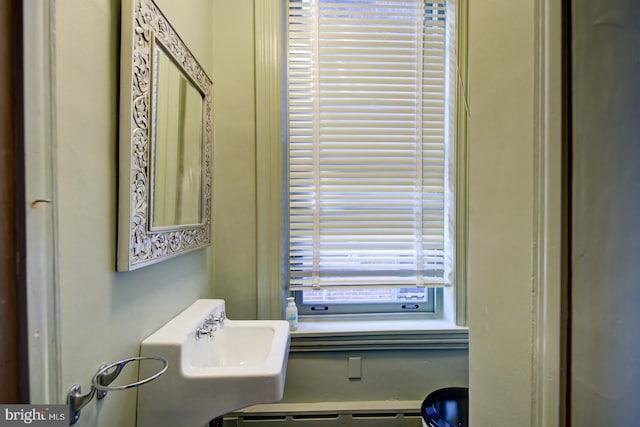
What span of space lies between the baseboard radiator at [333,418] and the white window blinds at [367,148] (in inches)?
22.0

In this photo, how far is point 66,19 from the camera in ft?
1.60

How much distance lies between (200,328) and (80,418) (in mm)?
348

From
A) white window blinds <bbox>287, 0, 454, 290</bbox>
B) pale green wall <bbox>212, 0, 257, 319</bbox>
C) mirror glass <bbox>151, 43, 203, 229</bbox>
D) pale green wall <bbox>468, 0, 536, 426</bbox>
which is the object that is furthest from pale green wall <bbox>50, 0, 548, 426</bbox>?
white window blinds <bbox>287, 0, 454, 290</bbox>

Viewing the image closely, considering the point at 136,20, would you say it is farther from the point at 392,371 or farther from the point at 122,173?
the point at 392,371

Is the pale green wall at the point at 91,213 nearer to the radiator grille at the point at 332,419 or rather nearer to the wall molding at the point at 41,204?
the wall molding at the point at 41,204

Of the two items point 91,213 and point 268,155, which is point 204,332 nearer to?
point 91,213

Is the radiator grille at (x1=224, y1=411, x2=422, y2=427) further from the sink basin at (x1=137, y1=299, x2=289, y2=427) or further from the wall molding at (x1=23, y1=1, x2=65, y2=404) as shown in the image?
the wall molding at (x1=23, y1=1, x2=65, y2=404)

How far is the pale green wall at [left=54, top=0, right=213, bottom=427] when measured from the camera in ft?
1.58

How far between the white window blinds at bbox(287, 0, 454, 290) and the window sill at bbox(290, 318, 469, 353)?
0.67ft

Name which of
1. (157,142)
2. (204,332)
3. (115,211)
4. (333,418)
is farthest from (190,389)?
(333,418)

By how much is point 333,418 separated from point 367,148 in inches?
50.3

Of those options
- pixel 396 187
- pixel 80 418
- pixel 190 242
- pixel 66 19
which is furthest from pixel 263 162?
pixel 80 418

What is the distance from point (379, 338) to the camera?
126 cm

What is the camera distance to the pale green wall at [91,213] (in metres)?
0.48
